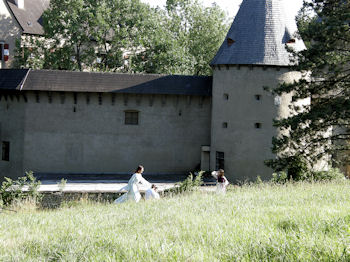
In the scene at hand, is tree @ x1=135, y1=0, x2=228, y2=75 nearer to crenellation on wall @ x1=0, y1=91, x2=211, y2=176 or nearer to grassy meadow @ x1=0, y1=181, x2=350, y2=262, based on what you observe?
crenellation on wall @ x1=0, y1=91, x2=211, y2=176

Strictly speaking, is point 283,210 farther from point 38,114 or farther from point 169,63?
point 169,63

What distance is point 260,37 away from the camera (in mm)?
21594

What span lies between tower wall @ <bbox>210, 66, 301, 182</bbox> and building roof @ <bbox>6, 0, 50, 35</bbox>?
19207 mm

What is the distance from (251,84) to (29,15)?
22242 mm

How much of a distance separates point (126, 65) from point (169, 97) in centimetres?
1097

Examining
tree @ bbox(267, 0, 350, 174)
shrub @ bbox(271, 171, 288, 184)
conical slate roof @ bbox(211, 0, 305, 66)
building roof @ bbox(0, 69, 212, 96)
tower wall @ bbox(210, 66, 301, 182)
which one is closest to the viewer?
shrub @ bbox(271, 171, 288, 184)

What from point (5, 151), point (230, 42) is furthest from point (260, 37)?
point (5, 151)

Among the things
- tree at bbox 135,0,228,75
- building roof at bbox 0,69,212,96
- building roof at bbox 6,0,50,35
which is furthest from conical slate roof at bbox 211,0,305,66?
building roof at bbox 6,0,50,35

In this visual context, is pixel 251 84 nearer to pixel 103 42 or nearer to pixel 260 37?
pixel 260 37

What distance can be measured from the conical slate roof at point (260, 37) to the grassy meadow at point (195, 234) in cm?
1287

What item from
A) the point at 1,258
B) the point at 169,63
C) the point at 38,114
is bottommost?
the point at 1,258

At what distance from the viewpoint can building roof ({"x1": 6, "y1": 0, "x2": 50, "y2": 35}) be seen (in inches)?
1408

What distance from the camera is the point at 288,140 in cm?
1742

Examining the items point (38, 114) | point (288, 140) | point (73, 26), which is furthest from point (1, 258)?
point (73, 26)
